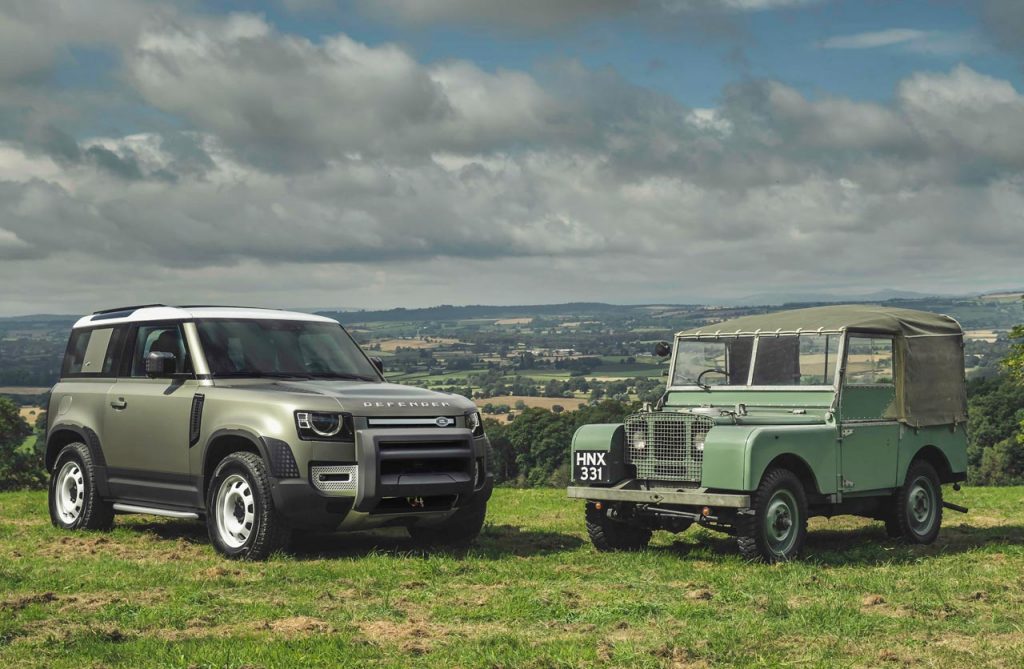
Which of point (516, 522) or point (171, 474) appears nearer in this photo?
point (171, 474)

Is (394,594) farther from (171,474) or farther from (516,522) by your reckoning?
(516,522)

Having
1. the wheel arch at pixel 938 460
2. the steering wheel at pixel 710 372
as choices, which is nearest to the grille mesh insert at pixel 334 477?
the steering wheel at pixel 710 372

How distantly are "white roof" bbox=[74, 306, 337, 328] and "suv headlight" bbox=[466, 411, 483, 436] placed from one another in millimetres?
2332

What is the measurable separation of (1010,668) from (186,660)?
4774 millimetres

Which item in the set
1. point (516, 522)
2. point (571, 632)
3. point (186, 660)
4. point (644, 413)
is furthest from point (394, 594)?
point (516, 522)

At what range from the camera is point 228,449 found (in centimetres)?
1161

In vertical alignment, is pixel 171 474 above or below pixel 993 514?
above

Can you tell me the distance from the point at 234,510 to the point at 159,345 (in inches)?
89.7

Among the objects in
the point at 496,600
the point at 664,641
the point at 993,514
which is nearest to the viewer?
the point at 664,641

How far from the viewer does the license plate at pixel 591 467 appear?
11.8 metres

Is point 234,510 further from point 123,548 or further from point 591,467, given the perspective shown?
point 591,467

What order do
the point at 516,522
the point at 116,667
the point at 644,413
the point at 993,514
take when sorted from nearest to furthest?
the point at 116,667 < the point at 644,413 < the point at 516,522 < the point at 993,514

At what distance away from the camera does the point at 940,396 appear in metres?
13.4

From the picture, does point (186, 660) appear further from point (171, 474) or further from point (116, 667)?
point (171, 474)
